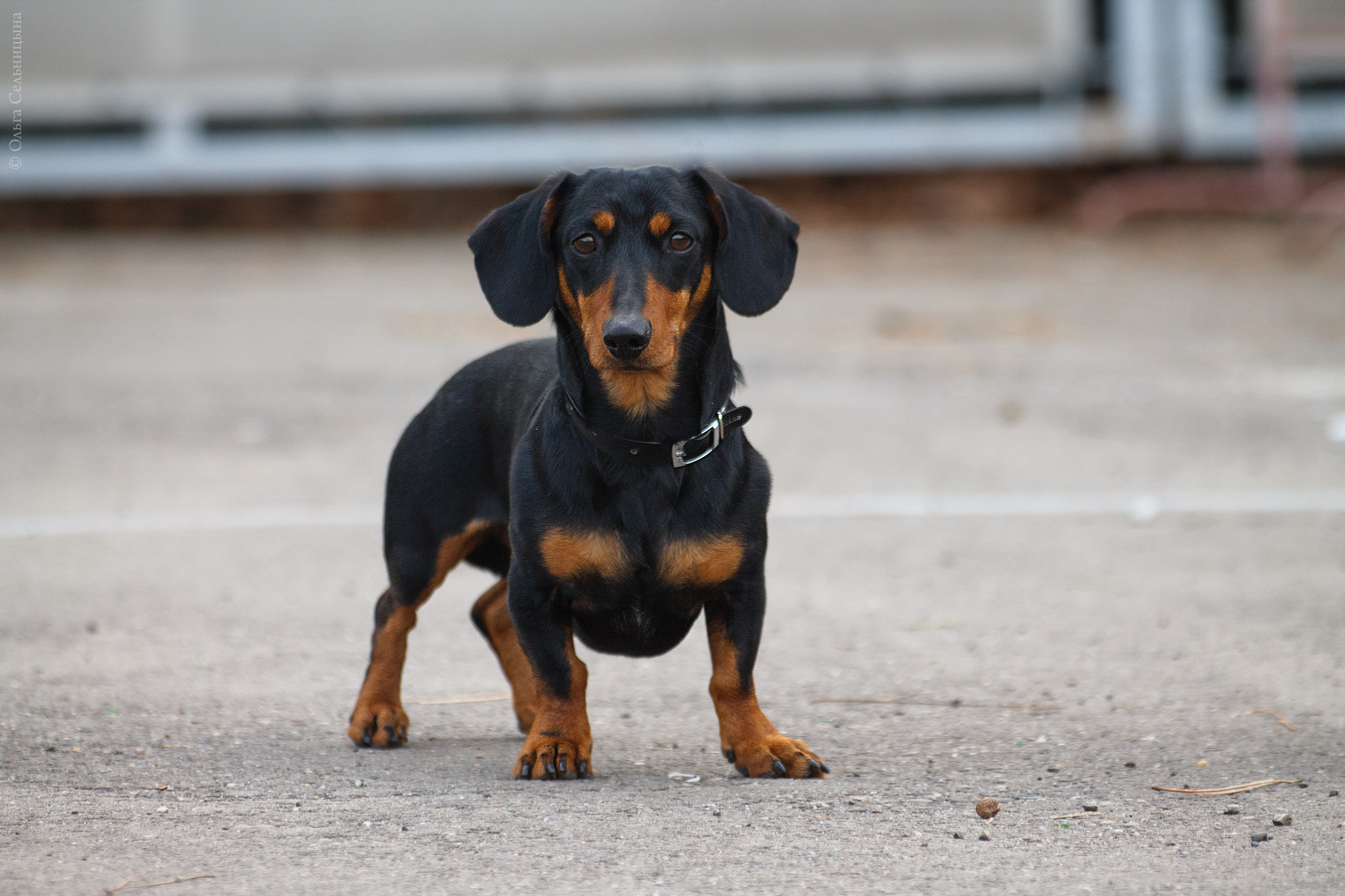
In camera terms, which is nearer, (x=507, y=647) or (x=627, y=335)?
(x=627, y=335)

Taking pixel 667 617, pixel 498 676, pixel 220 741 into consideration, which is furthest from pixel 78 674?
pixel 667 617

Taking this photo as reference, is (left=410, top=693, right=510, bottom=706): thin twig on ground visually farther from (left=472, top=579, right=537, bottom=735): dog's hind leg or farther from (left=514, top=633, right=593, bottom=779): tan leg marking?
(left=514, top=633, right=593, bottom=779): tan leg marking

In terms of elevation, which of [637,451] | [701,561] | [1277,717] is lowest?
[1277,717]

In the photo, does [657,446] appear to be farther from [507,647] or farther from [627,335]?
[507,647]

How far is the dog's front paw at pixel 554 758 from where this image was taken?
12.4ft

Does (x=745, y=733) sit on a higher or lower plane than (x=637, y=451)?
lower

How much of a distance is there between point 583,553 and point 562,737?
47cm

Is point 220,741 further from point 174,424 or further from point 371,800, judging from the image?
point 174,424

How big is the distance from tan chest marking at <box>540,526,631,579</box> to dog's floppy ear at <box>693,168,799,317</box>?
2.15 ft

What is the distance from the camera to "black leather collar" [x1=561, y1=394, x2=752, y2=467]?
3.75 metres

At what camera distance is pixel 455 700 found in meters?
4.77

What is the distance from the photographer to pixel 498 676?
5059 mm

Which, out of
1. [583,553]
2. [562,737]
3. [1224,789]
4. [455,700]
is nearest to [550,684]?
[562,737]

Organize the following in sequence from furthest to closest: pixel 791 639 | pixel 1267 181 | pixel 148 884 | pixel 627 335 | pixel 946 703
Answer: pixel 1267 181
pixel 791 639
pixel 946 703
pixel 627 335
pixel 148 884
